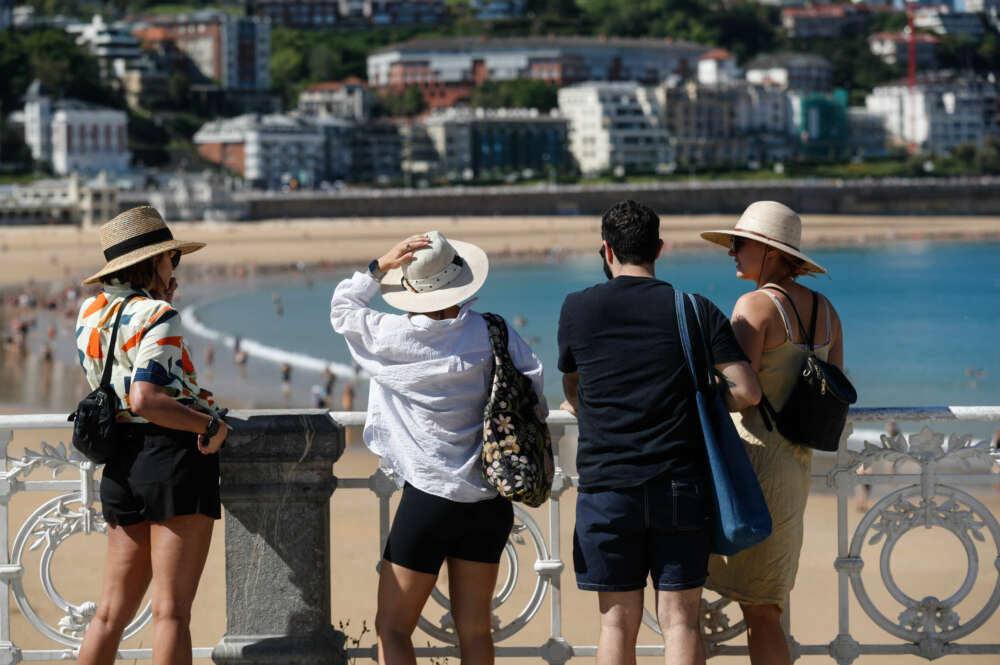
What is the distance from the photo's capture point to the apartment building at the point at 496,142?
8925 cm

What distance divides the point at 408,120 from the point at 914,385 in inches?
3059

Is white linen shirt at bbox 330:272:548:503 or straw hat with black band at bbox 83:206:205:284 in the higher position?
straw hat with black band at bbox 83:206:205:284

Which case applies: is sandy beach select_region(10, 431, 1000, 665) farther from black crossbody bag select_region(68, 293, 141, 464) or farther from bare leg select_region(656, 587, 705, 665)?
black crossbody bag select_region(68, 293, 141, 464)

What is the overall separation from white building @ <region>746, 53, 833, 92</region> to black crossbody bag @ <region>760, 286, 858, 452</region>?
11314 cm

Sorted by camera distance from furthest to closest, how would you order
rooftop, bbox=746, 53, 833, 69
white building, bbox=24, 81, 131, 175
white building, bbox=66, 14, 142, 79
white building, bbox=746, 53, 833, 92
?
rooftop, bbox=746, 53, 833, 69 < white building, bbox=746, 53, 833, 92 < white building, bbox=66, 14, 142, 79 < white building, bbox=24, 81, 131, 175

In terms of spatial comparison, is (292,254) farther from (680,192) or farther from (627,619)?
(627,619)

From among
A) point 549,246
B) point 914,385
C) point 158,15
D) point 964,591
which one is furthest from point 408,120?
point 964,591

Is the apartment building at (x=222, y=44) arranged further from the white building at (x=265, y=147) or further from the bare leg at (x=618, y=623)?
the bare leg at (x=618, y=623)

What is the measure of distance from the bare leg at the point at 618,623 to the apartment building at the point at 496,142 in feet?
276

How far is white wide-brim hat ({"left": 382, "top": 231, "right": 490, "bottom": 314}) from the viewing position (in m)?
3.13

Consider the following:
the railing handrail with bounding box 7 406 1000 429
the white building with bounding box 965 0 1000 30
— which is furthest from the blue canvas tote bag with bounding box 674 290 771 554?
the white building with bounding box 965 0 1000 30

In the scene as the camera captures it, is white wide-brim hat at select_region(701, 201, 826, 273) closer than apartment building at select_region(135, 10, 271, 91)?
Yes

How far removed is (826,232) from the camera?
66.6 meters

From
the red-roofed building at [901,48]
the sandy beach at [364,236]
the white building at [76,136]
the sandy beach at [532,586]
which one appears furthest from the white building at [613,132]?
the sandy beach at [532,586]
